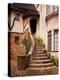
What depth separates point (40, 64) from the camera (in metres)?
2.12

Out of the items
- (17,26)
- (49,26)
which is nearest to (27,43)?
(17,26)

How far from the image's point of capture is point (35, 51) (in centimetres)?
210

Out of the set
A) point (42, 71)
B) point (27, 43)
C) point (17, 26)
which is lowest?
point (42, 71)

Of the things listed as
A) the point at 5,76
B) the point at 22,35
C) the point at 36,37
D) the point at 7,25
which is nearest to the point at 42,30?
the point at 36,37

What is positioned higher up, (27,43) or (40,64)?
(27,43)

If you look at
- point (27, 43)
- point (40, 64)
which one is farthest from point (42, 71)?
point (27, 43)

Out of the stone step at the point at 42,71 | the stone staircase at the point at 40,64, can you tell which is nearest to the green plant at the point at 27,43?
the stone staircase at the point at 40,64

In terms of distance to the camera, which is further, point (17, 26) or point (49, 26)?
point (49, 26)

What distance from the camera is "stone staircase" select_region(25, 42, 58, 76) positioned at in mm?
2082

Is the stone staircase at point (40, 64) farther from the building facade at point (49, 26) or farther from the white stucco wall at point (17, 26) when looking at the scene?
the white stucco wall at point (17, 26)

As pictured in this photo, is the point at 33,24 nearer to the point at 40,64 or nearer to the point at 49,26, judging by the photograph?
the point at 49,26

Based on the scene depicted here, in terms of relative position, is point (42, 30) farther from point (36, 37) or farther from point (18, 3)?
point (18, 3)

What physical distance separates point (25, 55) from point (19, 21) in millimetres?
381

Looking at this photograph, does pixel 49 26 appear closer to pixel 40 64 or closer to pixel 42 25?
pixel 42 25
